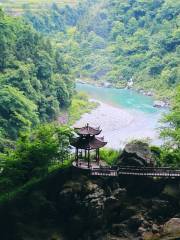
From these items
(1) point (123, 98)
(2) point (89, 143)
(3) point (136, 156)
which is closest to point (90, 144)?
(2) point (89, 143)

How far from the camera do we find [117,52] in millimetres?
143875

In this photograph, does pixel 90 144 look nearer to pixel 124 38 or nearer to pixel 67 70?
pixel 67 70

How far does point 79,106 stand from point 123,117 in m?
9.40

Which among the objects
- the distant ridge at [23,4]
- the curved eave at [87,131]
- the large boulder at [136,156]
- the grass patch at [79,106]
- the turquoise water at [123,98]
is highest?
the distant ridge at [23,4]

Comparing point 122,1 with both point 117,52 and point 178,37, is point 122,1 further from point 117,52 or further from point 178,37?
point 178,37

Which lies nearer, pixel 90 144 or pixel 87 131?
pixel 87 131

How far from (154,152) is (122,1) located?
117m

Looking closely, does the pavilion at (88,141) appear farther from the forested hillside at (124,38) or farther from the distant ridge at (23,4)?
the distant ridge at (23,4)

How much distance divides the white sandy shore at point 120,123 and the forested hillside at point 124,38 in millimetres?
16446

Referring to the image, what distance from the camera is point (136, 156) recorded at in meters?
42.6

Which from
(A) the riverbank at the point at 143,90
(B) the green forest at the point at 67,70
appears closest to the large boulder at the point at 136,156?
(B) the green forest at the point at 67,70

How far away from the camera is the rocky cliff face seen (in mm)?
40656

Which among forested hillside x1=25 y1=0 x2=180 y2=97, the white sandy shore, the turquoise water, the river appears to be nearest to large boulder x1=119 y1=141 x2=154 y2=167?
the river

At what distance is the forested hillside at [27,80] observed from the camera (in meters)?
72.5
